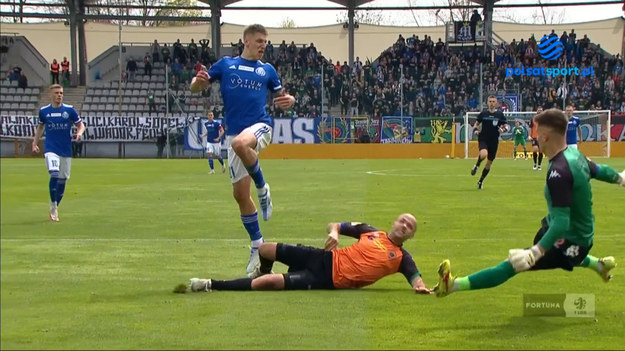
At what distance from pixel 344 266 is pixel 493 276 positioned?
178 cm

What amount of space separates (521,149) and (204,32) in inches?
1238

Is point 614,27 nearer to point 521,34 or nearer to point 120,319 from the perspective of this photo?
point 521,34

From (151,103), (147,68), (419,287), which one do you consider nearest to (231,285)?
(419,287)

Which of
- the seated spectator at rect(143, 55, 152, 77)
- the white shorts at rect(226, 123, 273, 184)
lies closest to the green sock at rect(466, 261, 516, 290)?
the white shorts at rect(226, 123, 273, 184)

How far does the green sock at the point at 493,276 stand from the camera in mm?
6760

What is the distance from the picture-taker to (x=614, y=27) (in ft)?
219

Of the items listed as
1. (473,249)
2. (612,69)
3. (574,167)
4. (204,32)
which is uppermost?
(204,32)

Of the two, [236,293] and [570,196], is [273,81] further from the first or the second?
[570,196]

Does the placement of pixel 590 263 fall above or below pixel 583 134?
below

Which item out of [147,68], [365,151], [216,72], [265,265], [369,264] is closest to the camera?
[369,264]

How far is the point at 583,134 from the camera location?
4728 cm

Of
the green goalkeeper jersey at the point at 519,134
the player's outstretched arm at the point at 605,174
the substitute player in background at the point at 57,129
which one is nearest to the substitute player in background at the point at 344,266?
the player's outstretched arm at the point at 605,174

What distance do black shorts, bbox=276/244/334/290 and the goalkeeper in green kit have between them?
4.93 ft

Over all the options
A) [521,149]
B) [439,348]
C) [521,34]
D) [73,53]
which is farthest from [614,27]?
[439,348]
